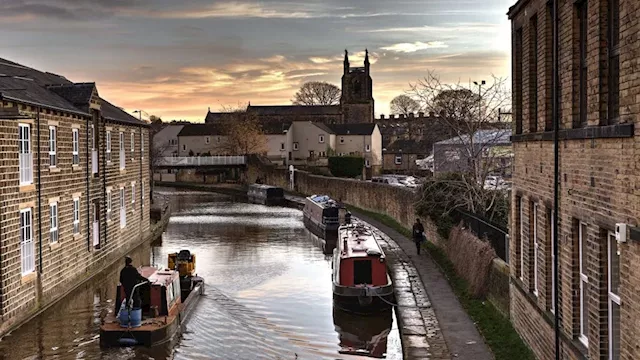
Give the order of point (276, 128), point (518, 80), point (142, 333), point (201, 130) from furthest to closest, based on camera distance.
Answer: point (201, 130), point (276, 128), point (142, 333), point (518, 80)

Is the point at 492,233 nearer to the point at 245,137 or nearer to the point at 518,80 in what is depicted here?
the point at 518,80

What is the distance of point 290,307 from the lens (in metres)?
21.3

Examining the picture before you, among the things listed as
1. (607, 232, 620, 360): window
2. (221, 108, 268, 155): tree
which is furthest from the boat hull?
(221, 108, 268, 155): tree

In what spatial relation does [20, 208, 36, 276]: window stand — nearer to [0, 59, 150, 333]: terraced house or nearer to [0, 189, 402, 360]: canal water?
[0, 59, 150, 333]: terraced house

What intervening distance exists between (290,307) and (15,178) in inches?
326

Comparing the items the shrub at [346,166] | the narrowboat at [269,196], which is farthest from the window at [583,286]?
the shrub at [346,166]

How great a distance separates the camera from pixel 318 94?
142m

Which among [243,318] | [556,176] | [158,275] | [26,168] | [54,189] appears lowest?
[243,318]

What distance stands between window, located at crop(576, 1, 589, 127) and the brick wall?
12.9 m

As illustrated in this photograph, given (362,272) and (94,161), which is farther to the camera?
(94,161)

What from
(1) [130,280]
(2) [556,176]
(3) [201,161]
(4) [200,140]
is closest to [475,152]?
(1) [130,280]

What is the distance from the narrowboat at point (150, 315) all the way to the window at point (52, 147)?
15.9 ft

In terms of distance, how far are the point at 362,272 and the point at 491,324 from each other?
562cm

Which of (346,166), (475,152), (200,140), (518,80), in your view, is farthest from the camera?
(200,140)
